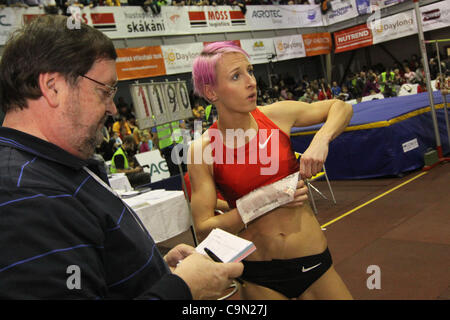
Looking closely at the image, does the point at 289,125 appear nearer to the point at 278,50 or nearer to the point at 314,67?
the point at 278,50

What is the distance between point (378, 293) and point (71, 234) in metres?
2.98

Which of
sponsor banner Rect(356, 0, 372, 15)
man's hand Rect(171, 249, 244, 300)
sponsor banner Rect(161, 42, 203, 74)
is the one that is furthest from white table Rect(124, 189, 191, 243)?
sponsor banner Rect(356, 0, 372, 15)

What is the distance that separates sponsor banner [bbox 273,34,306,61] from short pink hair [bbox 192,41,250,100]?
663 inches

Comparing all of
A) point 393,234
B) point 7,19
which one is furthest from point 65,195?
point 7,19

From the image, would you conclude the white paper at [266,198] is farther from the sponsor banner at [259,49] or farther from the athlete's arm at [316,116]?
the sponsor banner at [259,49]

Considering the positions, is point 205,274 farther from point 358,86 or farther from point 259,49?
point 259,49

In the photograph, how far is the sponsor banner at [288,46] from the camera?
17875mm

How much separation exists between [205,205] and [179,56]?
1365cm

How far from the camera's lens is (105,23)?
13.3m

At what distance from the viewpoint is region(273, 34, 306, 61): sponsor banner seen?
17.9 m

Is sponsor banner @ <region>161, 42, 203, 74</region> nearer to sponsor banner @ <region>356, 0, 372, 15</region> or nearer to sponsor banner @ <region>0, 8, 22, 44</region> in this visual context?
sponsor banner @ <region>0, 8, 22, 44</region>

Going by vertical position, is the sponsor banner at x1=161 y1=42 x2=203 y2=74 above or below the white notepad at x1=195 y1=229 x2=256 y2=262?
above

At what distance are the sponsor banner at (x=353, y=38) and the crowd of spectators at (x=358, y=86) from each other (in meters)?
1.45

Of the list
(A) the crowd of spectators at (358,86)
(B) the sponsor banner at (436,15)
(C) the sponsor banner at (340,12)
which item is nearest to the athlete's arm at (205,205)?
(A) the crowd of spectators at (358,86)
